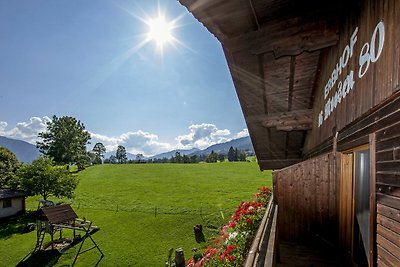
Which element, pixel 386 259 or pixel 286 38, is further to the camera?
pixel 286 38

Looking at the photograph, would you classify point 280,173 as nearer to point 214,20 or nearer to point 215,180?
point 214,20

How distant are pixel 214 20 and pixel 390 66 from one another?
151 cm

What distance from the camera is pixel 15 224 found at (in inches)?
882

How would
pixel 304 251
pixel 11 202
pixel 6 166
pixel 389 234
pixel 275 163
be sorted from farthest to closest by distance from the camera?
pixel 6 166
pixel 11 202
pixel 275 163
pixel 304 251
pixel 389 234

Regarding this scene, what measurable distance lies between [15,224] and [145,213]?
443 inches

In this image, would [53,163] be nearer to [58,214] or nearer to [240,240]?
[58,214]

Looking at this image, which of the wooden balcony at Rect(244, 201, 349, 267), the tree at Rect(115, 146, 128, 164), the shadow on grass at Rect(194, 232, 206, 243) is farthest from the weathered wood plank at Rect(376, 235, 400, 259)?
the tree at Rect(115, 146, 128, 164)

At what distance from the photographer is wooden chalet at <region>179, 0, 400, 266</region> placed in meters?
1.86

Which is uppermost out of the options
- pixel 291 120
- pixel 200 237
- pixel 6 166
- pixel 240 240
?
pixel 291 120

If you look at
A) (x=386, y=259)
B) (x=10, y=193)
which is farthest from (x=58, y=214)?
(x=386, y=259)

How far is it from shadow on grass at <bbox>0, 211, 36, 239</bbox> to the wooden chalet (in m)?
22.7

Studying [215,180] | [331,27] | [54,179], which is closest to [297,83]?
[331,27]

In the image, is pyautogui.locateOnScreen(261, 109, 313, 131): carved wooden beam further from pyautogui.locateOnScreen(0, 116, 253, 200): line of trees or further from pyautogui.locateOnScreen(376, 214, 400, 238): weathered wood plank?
pyautogui.locateOnScreen(0, 116, 253, 200): line of trees

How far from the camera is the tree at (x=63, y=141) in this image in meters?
48.3
